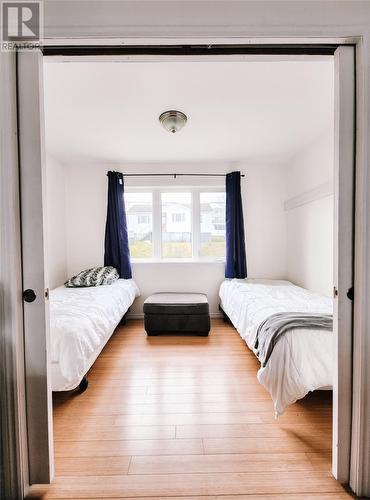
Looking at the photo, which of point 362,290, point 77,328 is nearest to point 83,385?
point 77,328

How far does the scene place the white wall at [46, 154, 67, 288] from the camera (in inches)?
131

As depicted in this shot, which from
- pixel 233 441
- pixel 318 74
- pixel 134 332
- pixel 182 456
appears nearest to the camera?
pixel 182 456

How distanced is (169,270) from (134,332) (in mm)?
1061

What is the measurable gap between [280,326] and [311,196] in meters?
2.04

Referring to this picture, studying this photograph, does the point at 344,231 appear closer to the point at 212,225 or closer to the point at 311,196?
the point at 311,196

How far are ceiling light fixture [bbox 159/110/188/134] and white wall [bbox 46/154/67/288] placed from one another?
6.06 ft

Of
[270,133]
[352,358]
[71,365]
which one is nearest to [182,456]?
[71,365]

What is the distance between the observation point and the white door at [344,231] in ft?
3.67

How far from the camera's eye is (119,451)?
1.39m

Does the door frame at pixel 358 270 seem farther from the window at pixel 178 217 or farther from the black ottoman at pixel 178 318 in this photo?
the window at pixel 178 217

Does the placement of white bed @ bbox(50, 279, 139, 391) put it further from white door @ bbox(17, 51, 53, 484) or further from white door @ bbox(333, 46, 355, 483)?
white door @ bbox(333, 46, 355, 483)

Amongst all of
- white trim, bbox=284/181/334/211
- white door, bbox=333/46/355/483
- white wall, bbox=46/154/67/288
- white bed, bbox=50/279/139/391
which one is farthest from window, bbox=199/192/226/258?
white door, bbox=333/46/355/483

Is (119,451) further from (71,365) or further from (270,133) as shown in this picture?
(270,133)

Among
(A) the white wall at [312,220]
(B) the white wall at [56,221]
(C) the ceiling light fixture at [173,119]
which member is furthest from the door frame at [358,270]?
(B) the white wall at [56,221]
